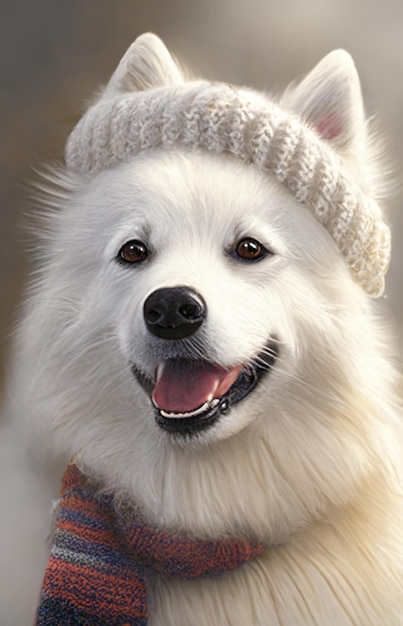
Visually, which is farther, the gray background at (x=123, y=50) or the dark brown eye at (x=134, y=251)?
the gray background at (x=123, y=50)

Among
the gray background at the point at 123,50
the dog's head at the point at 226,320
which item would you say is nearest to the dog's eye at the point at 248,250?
the dog's head at the point at 226,320

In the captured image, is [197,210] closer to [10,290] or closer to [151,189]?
[151,189]

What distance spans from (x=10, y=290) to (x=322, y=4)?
65 centimetres

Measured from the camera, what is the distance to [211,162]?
2.79 ft

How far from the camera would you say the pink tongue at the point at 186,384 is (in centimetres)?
77

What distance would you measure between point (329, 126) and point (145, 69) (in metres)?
0.27

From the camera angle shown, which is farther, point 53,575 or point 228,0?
point 228,0

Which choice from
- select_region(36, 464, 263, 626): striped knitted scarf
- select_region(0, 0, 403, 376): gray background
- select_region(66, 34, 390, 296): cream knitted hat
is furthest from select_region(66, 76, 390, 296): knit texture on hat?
select_region(36, 464, 263, 626): striped knitted scarf

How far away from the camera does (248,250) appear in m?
0.82

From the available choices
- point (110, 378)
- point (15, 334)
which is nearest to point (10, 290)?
point (15, 334)

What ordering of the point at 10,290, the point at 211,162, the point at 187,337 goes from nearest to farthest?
the point at 187,337 < the point at 211,162 < the point at 10,290

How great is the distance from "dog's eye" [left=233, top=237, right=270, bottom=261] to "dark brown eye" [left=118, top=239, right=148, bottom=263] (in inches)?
4.5

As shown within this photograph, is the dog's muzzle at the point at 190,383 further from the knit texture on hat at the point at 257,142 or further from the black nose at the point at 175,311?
the knit texture on hat at the point at 257,142

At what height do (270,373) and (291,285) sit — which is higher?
(291,285)
